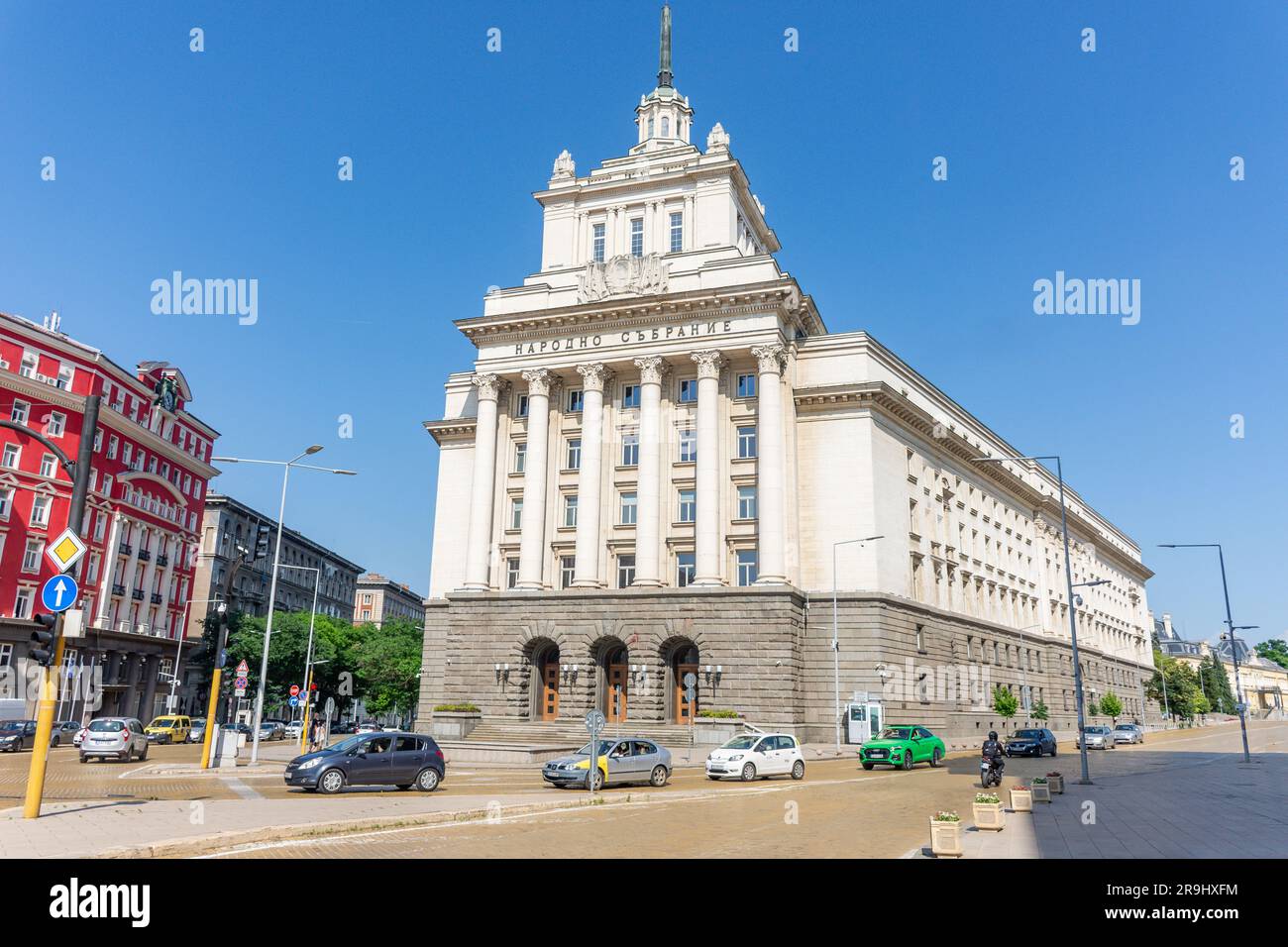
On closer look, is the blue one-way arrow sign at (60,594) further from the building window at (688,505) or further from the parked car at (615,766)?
the building window at (688,505)

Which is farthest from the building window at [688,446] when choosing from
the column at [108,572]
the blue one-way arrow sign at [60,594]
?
the column at [108,572]

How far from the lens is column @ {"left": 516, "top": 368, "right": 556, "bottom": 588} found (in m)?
50.7

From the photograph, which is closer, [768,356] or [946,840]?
[946,840]

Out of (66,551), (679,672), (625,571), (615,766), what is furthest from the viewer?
(625,571)

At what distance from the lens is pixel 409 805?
66.6 ft

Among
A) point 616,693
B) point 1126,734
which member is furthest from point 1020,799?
point 1126,734

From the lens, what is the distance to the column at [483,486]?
170ft

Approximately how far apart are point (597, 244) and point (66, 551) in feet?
146

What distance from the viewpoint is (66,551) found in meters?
17.2

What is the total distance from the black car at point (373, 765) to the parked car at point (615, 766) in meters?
3.48

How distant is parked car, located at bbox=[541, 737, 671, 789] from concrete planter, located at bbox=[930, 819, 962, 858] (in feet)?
43.6

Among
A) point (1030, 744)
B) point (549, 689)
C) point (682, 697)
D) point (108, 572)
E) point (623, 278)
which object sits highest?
point (623, 278)

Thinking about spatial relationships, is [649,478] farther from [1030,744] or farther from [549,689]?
[1030,744]
